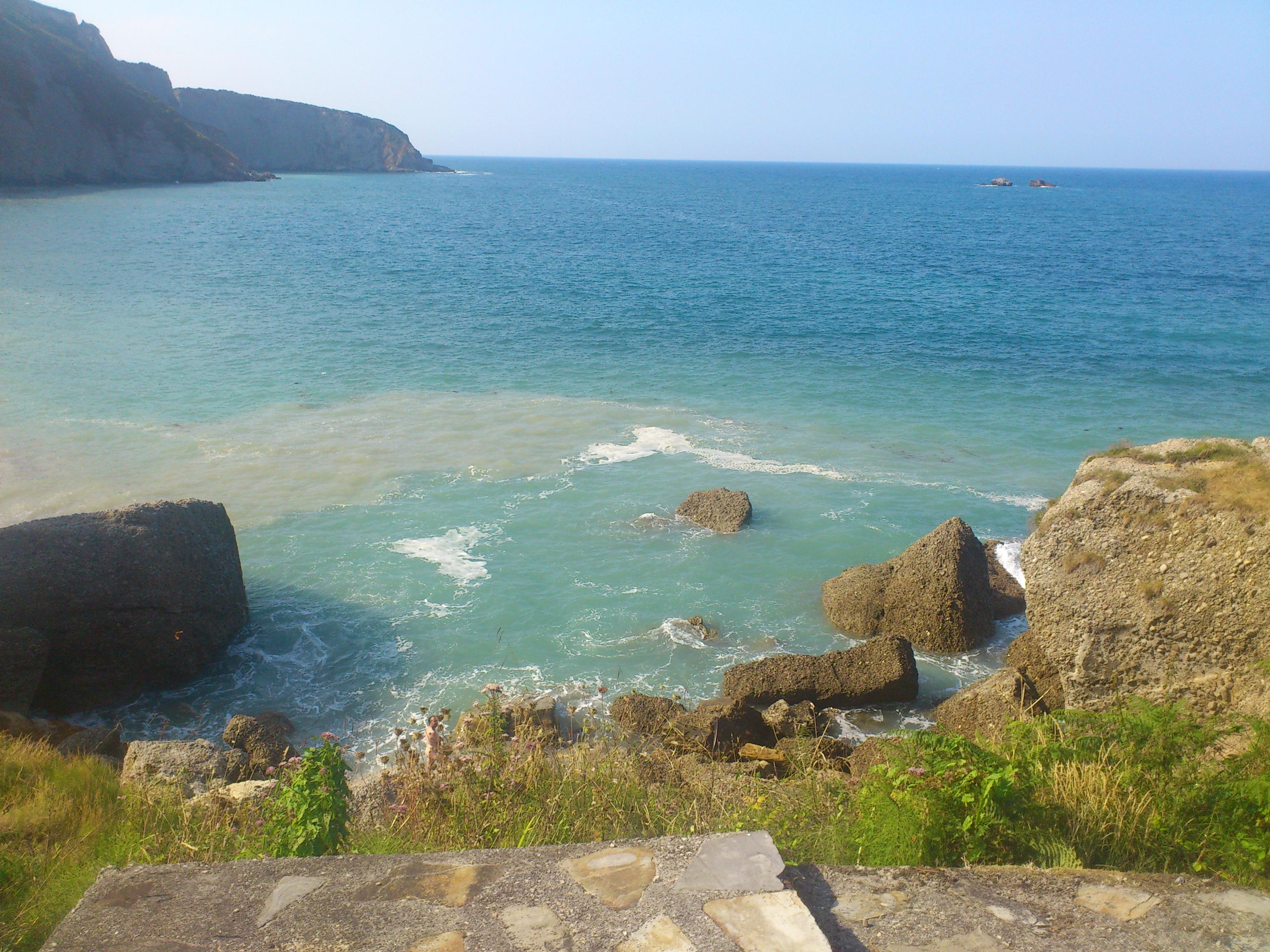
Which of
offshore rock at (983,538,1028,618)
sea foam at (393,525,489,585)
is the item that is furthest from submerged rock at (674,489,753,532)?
offshore rock at (983,538,1028,618)

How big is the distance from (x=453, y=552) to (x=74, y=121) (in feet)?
338

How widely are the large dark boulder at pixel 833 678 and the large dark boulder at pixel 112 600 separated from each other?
7759 mm

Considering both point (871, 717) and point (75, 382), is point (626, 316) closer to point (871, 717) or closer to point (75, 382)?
point (75, 382)

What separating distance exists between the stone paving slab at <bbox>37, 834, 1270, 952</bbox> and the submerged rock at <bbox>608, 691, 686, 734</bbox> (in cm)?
671

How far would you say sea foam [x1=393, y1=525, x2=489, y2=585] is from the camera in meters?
15.1

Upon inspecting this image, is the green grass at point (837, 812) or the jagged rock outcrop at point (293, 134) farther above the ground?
the jagged rock outcrop at point (293, 134)

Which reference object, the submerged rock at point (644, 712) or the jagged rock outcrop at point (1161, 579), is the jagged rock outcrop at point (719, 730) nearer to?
the submerged rock at point (644, 712)

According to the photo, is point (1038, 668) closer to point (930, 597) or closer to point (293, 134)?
point (930, 597)

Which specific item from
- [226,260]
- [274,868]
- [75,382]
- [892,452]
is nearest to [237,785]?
[274,868]

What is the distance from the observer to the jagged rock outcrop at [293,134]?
145375 mm

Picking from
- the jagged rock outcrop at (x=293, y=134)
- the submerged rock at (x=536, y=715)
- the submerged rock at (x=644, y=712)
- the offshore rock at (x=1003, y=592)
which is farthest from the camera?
the jagged rock outcrop at (x=293, y=134)

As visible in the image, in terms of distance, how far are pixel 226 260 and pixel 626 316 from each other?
2667 cm

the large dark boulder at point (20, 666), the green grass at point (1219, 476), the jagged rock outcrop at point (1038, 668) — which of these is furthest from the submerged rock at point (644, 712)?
the large dark boulder at point (20, 666)

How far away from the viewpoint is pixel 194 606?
40.4 feet
